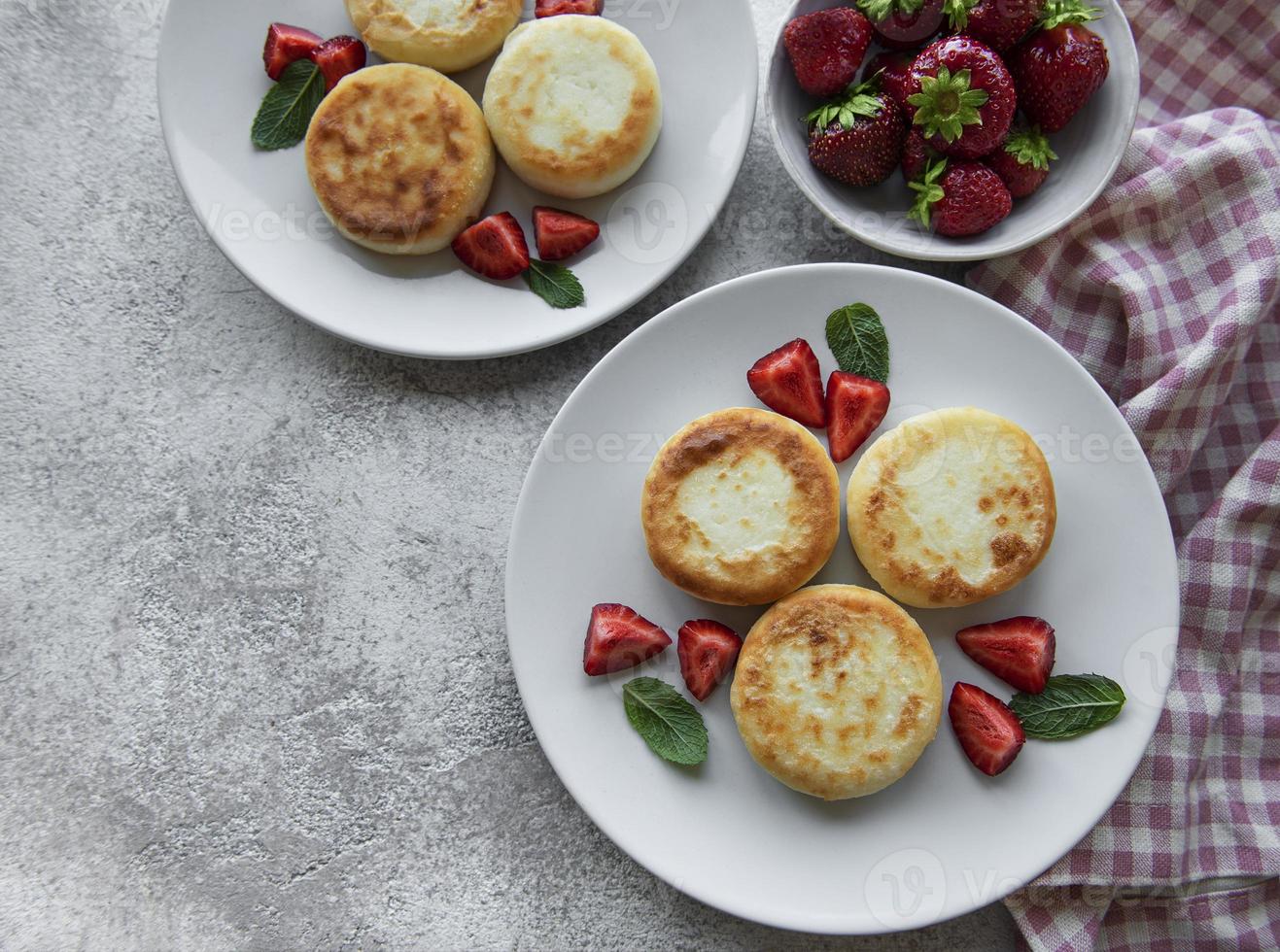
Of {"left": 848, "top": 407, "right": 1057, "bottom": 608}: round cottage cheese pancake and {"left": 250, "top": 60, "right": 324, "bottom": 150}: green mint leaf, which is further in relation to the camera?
{"left": 250, "top": 60, "right": 324, "bottom": 150}: green mint leaf

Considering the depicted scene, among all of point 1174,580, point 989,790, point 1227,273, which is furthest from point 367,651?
point 1227,273

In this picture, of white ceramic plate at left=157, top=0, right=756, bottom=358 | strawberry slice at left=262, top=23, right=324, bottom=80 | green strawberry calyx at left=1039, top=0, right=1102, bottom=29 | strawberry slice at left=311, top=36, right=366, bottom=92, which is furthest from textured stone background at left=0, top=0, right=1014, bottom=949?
green strawberry calyx at left=1039, top=0, right=1102, bottom=29

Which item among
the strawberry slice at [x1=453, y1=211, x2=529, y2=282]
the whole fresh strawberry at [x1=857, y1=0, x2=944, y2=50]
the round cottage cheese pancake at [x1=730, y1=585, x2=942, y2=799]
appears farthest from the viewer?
the strawberry slice at [x1=453, y1=211, x2=529, y2=282]

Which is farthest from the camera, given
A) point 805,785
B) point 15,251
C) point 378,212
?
point 15,251

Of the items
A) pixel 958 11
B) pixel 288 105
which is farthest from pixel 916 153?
pixel 288 105

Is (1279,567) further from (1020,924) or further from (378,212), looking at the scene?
(378,212)
